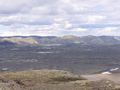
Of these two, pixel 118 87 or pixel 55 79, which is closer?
pixel 118 87

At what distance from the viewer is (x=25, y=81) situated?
5788 cm

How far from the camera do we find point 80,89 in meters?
42.9

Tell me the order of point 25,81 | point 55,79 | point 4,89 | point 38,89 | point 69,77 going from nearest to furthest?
point 4,89, point 38,89, point 25,81, point 55,79, point 69,77

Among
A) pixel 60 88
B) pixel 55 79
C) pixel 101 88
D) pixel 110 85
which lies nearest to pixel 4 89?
pixel 60 88

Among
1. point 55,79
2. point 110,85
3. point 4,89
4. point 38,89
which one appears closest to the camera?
point 4,89

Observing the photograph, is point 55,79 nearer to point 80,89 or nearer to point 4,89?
point 80,89

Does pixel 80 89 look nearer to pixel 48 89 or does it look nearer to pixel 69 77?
pixel 48 89

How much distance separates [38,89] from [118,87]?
737 inches

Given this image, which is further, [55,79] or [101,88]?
[55,79]

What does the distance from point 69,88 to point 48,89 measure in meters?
5.17

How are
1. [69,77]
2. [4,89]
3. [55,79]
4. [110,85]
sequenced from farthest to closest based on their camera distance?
[69,77]
[55,79]
[110,85]
[4,89]

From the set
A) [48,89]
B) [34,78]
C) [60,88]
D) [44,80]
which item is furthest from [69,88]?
[34,78]

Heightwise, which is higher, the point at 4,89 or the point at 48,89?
the point at 4,89

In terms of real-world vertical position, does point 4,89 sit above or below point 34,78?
above
